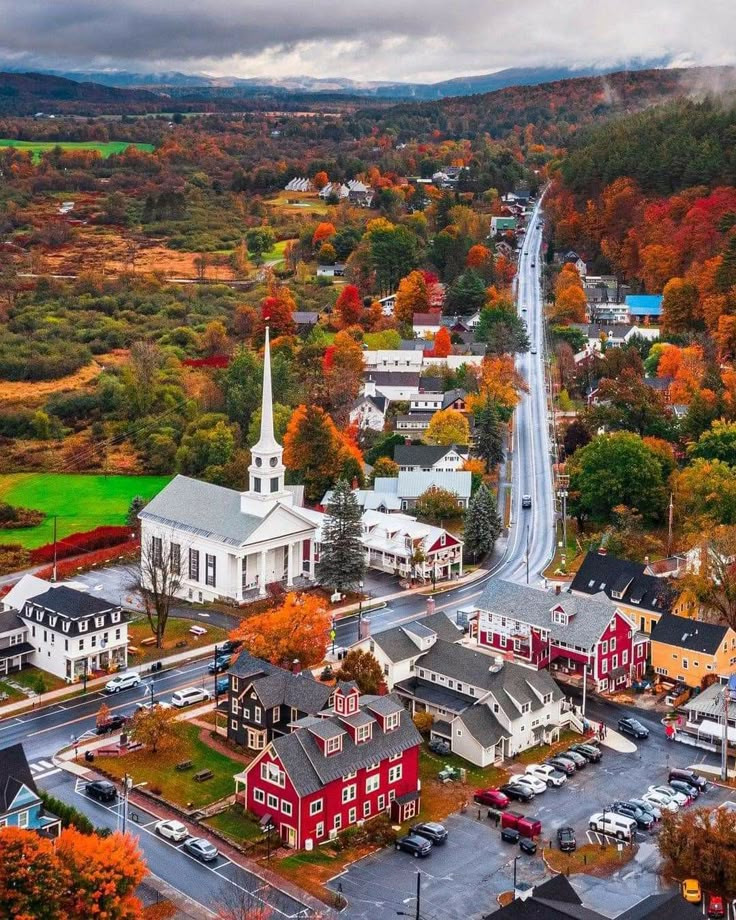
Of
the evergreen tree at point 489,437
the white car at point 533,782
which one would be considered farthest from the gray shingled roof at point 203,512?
the evergreen tree at point 489,437

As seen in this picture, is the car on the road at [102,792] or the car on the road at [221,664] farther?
the car on the road at [221,664]

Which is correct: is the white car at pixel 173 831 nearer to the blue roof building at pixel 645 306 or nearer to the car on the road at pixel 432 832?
the car on the road at pixel 432 832

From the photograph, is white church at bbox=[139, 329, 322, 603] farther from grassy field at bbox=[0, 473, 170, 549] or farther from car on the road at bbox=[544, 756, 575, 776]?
car on the road at bbox=[544, 756, 575, 776]

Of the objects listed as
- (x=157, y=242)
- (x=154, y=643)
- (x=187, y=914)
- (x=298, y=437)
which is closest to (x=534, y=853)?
(x=187, y=914)

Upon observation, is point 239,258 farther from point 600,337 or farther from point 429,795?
point 429,795

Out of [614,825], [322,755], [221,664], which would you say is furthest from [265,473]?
[614,825]

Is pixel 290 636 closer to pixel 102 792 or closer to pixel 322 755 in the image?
pixel 322 755
